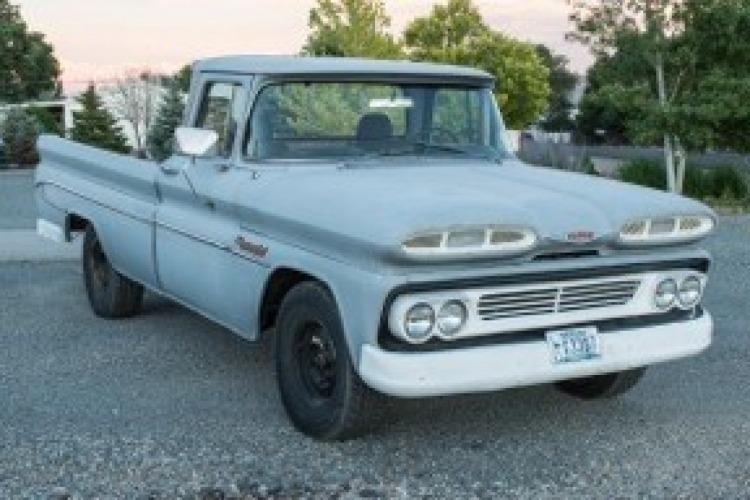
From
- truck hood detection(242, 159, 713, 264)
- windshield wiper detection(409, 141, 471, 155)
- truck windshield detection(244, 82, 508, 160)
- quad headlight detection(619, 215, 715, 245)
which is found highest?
truck windshield detection(244, 82, 508, 160)

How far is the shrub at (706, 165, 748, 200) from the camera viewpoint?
19.3 meters

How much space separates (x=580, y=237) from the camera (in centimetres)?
459

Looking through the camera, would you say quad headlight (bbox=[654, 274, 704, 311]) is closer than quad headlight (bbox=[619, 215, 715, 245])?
No

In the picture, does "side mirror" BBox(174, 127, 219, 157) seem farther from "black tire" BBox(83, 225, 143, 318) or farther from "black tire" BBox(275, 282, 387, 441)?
"black tire" BBox(83, 225, 143, 318)

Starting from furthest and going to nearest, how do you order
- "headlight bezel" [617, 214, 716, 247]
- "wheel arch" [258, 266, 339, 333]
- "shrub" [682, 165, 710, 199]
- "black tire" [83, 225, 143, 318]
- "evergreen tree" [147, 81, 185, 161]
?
"shrub" [682, 165, 710, 199]
"black tire" [83, 225, 143, 318]
"evergreen tree" [147, 81, 185, 161]
"wheel arch" [258, 266, 339, 333]
"headlight bezel" [617, 214, 716, 247]

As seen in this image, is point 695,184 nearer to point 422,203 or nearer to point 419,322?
point 422,203

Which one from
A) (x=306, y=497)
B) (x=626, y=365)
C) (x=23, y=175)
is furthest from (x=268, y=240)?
(x=23, y=175)

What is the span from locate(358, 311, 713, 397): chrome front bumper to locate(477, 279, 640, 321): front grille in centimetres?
14

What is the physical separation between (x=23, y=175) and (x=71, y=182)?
17.1 m

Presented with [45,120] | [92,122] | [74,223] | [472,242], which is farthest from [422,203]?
[45,120]

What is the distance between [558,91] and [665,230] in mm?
83136

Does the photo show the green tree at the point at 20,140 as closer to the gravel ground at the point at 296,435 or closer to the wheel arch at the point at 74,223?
the wheel arch at the point at 74,223

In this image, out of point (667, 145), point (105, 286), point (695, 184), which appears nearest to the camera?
point (105, 286)

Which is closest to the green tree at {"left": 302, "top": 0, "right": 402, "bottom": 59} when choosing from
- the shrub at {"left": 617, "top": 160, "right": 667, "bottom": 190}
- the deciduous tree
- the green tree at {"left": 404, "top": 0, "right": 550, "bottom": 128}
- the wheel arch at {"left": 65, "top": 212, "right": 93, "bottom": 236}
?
the green tree at {"left": 404, "top": 0, "right": 550, "bottom": 128}
